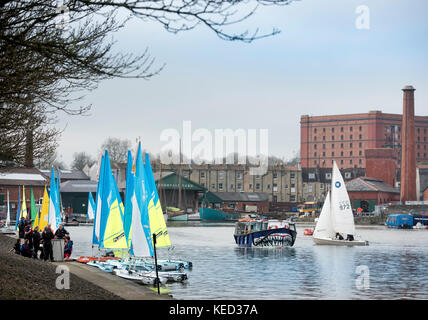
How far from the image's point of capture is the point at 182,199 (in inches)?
5281

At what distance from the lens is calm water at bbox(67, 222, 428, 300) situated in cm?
2897

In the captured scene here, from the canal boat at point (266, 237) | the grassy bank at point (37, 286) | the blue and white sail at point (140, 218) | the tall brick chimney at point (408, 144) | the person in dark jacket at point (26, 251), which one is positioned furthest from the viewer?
the tall brick chimney at point (408, 144)

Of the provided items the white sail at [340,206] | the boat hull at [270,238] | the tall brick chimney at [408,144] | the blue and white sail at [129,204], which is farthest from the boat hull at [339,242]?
the tall brick chimney at [408,144]

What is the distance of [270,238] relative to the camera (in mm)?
57438

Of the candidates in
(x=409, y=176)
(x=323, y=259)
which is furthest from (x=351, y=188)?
(x=323, y=259)

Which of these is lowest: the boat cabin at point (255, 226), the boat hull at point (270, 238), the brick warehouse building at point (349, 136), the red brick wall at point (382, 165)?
the boat hull at point (270, 238)

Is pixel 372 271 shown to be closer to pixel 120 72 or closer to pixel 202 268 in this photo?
pixel 202 268

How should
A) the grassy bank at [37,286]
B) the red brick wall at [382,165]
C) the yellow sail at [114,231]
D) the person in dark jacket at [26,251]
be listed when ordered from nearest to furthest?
the grassy bank at [37,286] < the person in dark jacket at [26,251] < the yellow sail at [114,231] < the red brick wall at [382,165]

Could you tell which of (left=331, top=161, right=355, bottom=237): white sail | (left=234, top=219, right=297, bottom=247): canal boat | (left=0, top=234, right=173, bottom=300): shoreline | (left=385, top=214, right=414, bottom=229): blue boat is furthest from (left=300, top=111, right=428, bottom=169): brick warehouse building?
(left=0, top=234, right=173, bottom=300): shoreline

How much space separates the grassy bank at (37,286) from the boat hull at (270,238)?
35158 millimetres

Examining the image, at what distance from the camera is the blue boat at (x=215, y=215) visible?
5049 inches

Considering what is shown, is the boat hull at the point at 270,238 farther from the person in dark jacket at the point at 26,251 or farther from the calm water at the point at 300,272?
the person in dark jacket at the point at 26,251

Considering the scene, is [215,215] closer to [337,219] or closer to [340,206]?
[337,219]

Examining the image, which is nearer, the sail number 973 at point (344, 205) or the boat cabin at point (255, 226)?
the boat cabin at point (255, 226)
